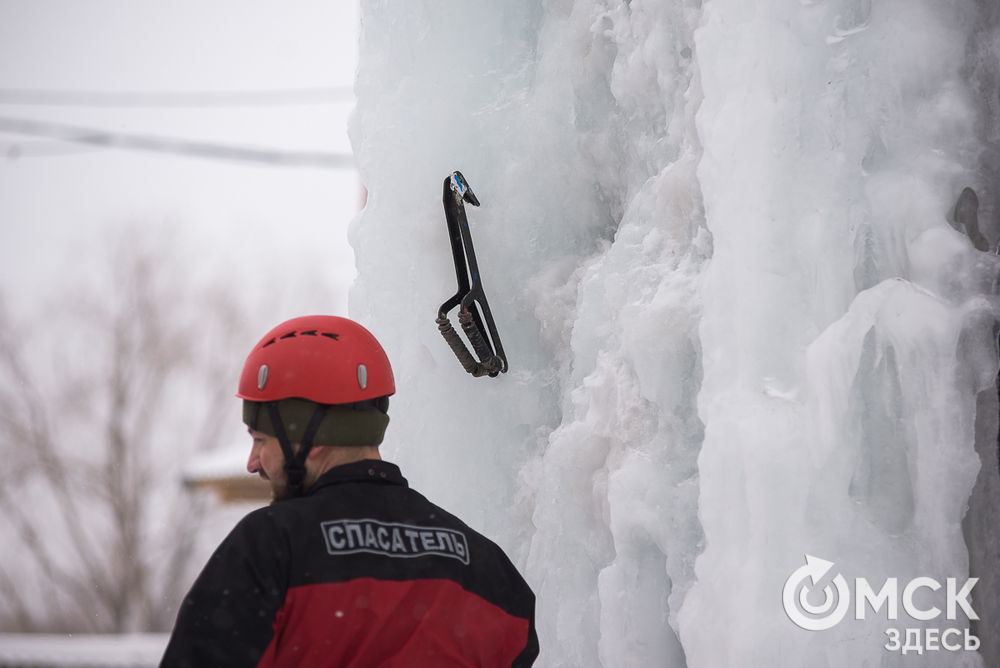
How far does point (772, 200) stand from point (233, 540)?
1113 millimetres

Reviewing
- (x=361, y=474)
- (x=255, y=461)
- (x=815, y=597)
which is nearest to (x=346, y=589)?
(x=361, y=474)

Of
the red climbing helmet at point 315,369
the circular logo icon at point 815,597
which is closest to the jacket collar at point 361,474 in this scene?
the red climbing helmet at point 315,369

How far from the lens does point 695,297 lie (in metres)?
1.89

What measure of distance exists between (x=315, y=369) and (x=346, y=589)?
0.36 metres

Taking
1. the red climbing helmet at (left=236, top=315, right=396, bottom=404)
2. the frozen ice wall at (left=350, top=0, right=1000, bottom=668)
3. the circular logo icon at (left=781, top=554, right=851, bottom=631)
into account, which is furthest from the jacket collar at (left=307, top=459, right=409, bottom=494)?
the circular logo icon at (left=781, top=554, right=851, bottom=631)

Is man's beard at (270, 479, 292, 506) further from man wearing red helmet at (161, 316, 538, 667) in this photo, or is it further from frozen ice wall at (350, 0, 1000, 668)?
frozen ice wall at (350, 0, 1000, 668)

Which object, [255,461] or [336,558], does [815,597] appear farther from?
[255,461]

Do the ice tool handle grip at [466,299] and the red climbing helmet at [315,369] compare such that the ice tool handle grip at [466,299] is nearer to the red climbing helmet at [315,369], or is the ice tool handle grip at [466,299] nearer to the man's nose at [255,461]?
the red climbing helmet at [315,369]

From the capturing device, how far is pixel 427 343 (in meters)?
2.44

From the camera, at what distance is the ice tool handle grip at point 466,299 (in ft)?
7.26

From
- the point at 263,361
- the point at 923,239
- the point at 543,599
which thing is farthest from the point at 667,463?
the point at 263,361

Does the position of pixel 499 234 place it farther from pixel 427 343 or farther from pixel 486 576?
pixel 486 576

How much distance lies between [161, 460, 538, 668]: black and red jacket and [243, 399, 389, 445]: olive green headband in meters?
0.06

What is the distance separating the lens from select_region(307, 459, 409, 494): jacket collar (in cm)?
140
